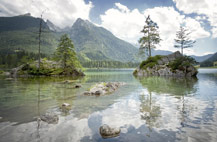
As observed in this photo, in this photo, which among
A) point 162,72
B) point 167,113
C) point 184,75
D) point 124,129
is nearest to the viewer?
point 124,129

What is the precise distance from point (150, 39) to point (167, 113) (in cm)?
4815

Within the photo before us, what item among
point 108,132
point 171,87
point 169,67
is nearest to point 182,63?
point 169,67

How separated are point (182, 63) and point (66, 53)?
136 feet

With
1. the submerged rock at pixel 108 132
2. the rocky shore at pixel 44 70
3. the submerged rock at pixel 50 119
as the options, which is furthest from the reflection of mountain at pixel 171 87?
the rocky shore at pixel 44 70

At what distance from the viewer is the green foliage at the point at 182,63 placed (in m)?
40.9

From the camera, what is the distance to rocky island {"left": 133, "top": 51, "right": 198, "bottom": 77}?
4241 centimetres

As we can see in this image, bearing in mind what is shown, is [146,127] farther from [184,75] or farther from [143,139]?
[184,75]

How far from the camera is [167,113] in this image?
8.62 metres

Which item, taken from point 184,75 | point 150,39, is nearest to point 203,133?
point 184,75

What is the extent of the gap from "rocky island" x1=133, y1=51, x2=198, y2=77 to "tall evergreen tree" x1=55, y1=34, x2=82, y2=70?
26.0 m

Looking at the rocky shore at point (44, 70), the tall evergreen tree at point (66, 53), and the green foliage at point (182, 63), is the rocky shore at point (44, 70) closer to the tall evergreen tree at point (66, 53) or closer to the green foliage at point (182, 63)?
the tall evergreen tree at point (66, 53)

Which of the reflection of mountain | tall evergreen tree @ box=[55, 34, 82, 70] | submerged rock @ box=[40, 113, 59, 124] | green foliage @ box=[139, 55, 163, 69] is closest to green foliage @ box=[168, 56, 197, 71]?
green foliage @ box=[139, 55, 163, 69]

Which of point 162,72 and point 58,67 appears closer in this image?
point 162,72

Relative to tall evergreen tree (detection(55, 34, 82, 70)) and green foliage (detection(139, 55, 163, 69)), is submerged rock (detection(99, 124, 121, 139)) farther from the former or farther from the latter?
green foliage (detection(139, 55, 163, 69))
